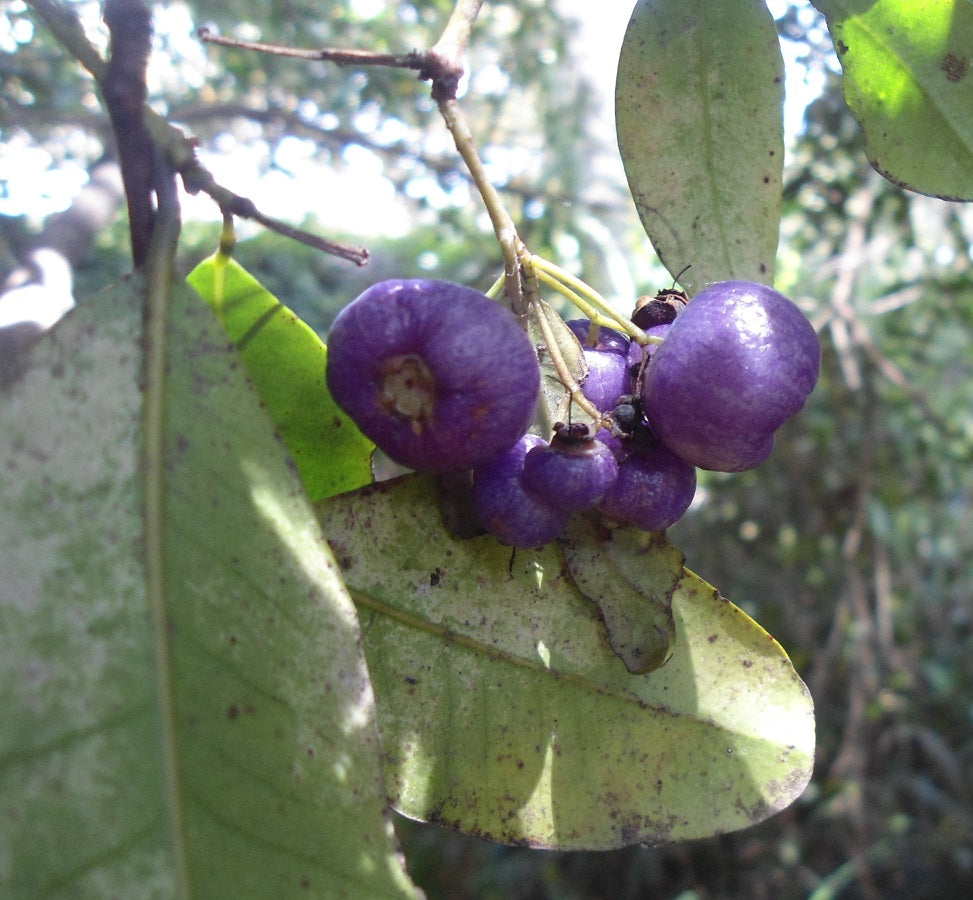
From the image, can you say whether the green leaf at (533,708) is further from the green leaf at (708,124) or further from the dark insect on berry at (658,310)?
the green leaf at (708,124)

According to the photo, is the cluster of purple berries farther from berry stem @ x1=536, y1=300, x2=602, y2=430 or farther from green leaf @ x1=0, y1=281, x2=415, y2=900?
green leaf @ x1=0, y1=281, x2=415, y2=900

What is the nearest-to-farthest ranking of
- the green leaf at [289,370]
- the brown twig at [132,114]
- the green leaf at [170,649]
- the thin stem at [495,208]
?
the green leaf at [170,649] → the brown twig at [132,114] → the thin stem at [495,208] → the green leaf at [289,370]

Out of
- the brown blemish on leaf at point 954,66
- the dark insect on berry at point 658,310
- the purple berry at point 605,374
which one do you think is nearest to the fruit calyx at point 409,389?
the purple berry at point 605,374

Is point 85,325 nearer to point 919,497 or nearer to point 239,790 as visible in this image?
point 239,790

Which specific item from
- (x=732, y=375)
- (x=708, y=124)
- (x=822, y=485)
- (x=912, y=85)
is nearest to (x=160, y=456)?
(x=732, y=375)

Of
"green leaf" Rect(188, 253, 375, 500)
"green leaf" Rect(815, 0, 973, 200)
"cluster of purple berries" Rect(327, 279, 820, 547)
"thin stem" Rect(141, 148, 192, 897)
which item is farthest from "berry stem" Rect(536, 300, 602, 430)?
"green leaf" Rect(815, 0, 973, 200)

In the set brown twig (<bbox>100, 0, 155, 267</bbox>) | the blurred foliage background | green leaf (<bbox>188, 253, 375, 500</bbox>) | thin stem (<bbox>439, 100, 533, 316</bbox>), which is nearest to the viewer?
brown twig (<bbox>100, 0, 155, 267</bbox>)
